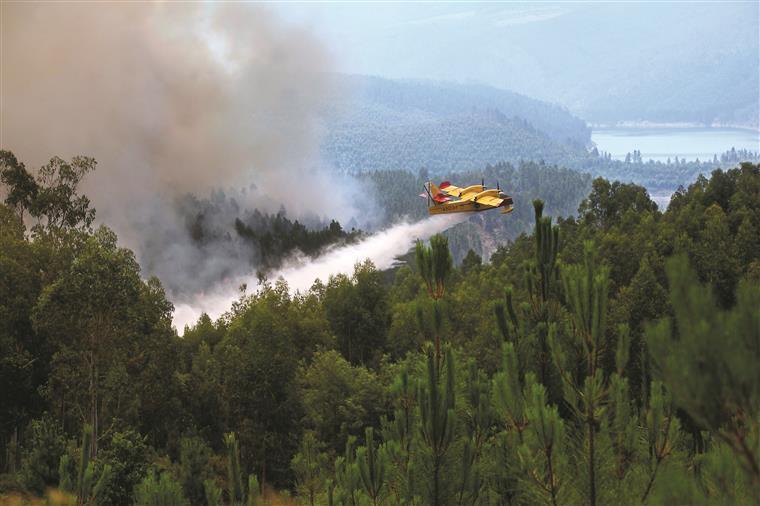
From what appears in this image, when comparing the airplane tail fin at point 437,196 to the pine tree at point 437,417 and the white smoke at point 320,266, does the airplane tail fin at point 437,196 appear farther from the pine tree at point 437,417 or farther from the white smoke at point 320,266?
the white smoke at point 320,266

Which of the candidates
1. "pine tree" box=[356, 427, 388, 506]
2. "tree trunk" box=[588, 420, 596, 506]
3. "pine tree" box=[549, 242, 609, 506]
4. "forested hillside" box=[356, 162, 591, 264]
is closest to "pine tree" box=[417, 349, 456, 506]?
"pine tree" box=[356, 427, 388, 506]

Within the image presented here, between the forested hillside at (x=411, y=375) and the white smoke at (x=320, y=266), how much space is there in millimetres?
21406

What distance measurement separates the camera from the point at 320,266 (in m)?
85.9

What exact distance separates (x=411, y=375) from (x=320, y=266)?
244 feet

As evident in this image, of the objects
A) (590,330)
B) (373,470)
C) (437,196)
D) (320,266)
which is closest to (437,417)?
(373,470)

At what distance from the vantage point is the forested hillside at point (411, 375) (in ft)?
27.4

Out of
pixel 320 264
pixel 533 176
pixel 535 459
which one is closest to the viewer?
pixel 535 459

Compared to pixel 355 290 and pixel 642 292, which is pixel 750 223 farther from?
pixel 355 290

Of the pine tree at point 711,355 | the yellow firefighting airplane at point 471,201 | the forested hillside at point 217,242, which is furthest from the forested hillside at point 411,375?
the forested hillside at point 217,242

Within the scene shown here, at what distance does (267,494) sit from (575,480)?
24.5 metres

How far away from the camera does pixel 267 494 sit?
32.0 metres

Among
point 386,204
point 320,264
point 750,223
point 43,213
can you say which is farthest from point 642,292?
point 386,204

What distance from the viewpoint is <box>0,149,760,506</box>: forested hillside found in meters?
8.34

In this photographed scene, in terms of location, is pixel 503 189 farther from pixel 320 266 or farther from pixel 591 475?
pixel 591 475
